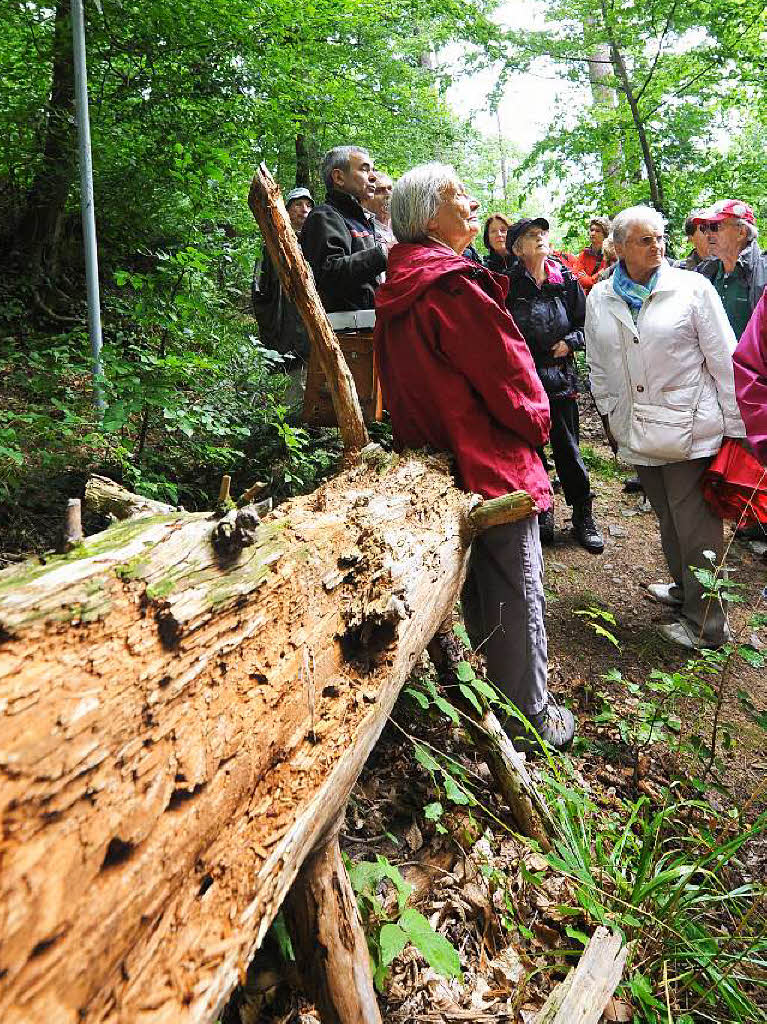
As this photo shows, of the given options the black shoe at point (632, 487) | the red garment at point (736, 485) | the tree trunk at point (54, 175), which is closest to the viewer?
the red garment at point (736, 485)

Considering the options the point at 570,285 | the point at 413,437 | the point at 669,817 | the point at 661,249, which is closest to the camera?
the point at 669,817

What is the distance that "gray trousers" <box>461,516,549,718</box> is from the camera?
267cm

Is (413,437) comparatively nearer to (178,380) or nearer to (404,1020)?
(178,380)

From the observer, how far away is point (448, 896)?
1920 mm

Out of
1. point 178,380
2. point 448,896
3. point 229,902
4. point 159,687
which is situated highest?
point 178,380

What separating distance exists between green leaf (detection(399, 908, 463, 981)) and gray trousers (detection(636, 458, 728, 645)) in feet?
8.87

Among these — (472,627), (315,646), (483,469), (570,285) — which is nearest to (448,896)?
(315,646)

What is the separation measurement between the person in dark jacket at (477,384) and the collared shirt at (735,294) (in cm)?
323

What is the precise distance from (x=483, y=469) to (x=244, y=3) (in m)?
5.41

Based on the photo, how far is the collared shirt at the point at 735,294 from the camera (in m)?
4.89

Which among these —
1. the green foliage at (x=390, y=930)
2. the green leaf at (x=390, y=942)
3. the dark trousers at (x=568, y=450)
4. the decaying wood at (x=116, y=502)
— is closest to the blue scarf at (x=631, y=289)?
the dark trousers at (x=568, y=450)

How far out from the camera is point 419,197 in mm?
2631

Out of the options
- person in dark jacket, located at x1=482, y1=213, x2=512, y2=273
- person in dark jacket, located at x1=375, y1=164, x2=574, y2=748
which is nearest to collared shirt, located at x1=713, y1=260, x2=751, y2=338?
person in dark jacket, located at x1=482, y1=213, x2=512, y2=273

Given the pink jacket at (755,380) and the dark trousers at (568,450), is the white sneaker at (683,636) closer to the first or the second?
the pink jacket at (755,380)
